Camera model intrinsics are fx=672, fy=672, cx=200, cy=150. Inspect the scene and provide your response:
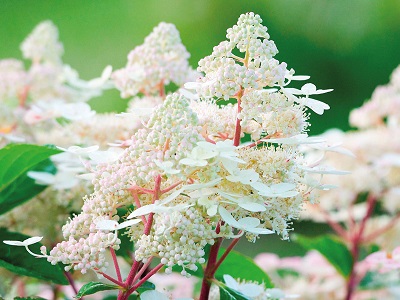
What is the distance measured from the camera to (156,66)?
82cm

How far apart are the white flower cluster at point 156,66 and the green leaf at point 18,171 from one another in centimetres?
15

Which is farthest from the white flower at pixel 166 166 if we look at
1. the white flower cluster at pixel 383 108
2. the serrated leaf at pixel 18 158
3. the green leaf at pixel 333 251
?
the white flower cluster at pixel 383 108

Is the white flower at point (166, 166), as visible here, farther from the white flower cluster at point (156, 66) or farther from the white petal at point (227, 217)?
the white flower cluster at point (156, 66)

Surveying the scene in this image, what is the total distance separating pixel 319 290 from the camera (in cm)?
110

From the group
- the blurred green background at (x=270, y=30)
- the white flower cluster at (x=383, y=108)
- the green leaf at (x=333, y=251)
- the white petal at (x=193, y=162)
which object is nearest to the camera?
the white petal at (x=193, y=162)

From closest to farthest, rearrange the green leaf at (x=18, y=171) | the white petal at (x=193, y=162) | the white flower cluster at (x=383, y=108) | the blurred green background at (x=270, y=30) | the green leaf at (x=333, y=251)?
the white petal at (x=193, y=162) → the green leaf at (x=18, y=171) → the green leaf at (x=333, y=251) → the white flower cluster at (x=383, y=108) → the blurred green background at (x=270, y=30)

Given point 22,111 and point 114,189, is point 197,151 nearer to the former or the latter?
point 114,189

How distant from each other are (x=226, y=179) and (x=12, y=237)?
1.01 ft

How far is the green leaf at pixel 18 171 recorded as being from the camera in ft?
2.36

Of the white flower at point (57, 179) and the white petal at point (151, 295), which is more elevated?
the white flower at point (57, 179)

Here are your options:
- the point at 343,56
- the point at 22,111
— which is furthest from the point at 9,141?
the point at 343,56

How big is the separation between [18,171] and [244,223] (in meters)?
0.33

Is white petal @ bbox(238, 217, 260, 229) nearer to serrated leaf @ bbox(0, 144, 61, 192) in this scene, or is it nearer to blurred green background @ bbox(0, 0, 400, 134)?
serrated leaf @ bbox(0, 144, 61, 192)

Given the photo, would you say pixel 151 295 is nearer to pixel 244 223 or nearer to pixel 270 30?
pixel 244 223
